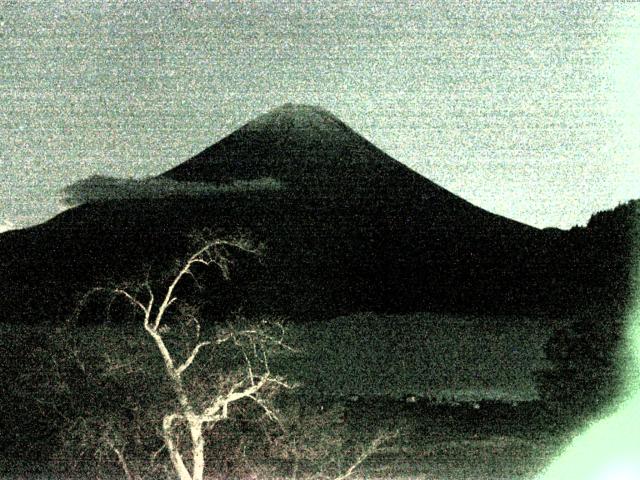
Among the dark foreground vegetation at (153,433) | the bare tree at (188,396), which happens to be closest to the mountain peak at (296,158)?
the dark foreground vegetation at (153,433)

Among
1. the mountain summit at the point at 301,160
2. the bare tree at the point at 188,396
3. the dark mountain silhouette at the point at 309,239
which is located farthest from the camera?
the mountain summit at the point at 301,160

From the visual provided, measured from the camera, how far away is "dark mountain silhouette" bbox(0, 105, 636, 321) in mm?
28344

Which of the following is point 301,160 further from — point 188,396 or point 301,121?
point 188,396

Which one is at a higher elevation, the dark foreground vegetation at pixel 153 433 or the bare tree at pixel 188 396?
the bare tree at pixel 188 396

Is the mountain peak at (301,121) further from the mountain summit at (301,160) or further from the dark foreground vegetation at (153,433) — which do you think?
the dark foreground vegetation at (153,433)

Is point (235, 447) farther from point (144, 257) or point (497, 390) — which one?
point (144, 257)

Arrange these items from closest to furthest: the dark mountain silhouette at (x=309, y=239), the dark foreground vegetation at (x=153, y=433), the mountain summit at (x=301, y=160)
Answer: the dark foreground vegetation at (x=153, y=433) < the dark mountain silhouette at (x=309, y=239) < the mountain summit at (x=301, y=160)

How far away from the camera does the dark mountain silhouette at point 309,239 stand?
1116 inches

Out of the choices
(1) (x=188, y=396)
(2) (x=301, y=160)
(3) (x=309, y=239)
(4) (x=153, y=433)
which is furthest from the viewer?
(2) (x=301, y=160)

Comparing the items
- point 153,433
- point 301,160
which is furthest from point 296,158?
point 153,433

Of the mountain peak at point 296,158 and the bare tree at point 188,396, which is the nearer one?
the bare tree at point 188,396

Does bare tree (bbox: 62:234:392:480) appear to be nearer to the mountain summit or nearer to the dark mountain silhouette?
the dark mountain silhouette

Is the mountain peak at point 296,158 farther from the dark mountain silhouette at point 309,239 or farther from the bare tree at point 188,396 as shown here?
the bare tree at point 188,396

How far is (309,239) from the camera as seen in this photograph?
34.6 metres
